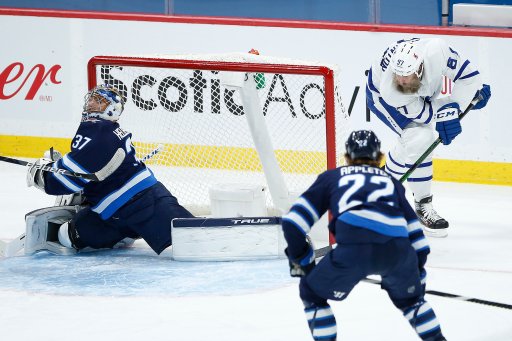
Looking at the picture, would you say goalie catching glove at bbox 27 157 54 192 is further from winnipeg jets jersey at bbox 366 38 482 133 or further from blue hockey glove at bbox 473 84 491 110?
blue hockey glove at bbox 473 84 491 110

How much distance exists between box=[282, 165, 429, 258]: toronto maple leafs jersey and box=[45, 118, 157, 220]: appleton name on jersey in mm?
1758

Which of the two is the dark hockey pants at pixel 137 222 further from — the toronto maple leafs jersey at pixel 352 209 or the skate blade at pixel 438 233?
the toronto maple leafs jersey at pixel 352 209

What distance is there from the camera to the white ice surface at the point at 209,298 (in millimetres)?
4230

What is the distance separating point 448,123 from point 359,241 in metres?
2.11

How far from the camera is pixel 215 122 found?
6.29 meters

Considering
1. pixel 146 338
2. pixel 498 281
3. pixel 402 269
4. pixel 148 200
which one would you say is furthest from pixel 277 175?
pixel 402 269

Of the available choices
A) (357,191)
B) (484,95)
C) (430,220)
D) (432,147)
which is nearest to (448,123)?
(432,147)

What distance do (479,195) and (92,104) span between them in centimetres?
234

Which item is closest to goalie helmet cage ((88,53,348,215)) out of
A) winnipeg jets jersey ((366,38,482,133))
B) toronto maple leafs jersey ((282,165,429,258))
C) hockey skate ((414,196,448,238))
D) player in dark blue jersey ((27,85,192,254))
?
winnipeg jets jersey ((366,38,482,133))

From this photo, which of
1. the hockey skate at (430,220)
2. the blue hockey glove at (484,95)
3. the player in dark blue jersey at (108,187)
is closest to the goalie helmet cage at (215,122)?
the player in dark blue jersey at (108,187)

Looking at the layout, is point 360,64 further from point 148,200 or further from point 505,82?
point 148,200

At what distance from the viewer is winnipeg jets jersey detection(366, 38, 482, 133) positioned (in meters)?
5.48

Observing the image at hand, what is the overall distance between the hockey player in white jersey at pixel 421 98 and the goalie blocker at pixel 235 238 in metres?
0.77

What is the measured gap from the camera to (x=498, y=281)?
4.87 m
